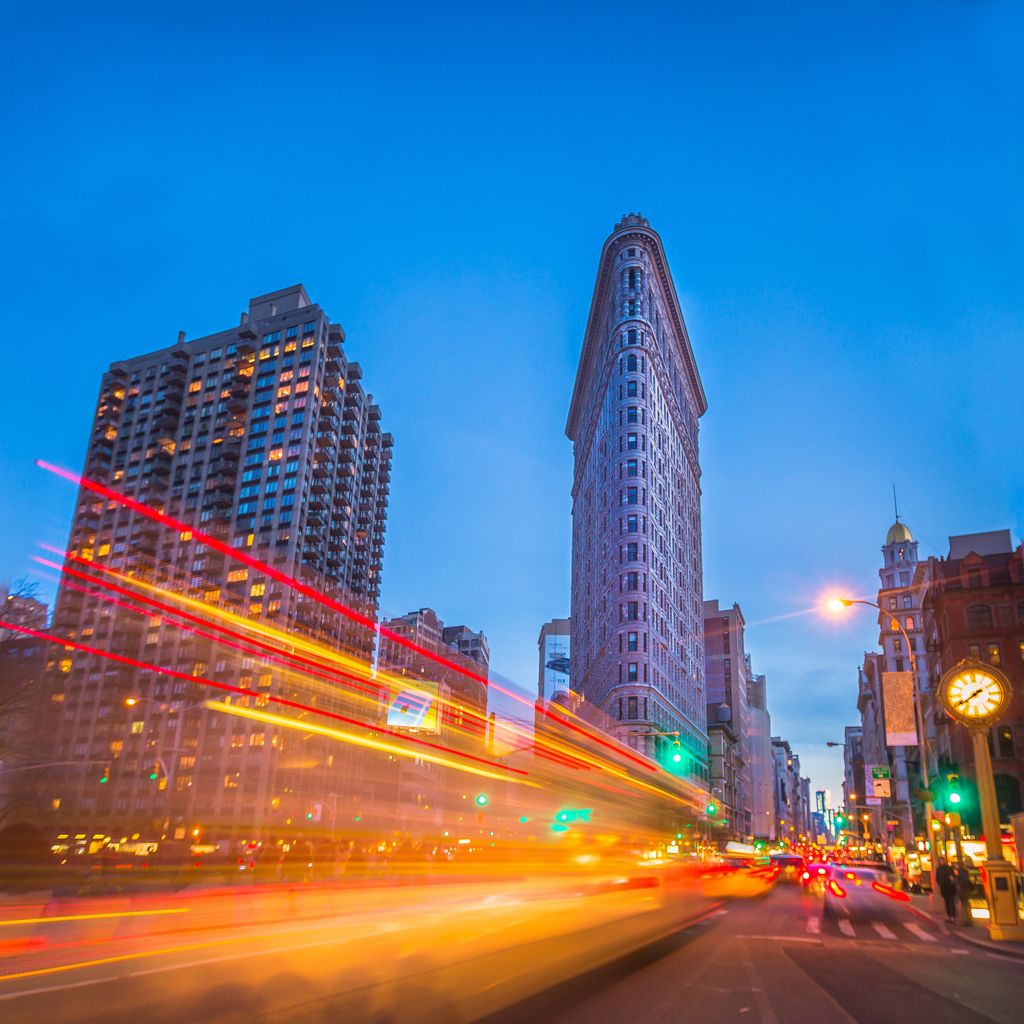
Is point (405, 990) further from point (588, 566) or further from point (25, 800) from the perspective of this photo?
point (588, 566)

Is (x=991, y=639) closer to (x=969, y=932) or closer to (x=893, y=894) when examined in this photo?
(x=893, y=894)

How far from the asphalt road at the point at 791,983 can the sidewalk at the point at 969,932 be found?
0.44 m

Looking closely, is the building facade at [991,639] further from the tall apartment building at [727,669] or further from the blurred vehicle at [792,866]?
the tall apartment building at [727,669]

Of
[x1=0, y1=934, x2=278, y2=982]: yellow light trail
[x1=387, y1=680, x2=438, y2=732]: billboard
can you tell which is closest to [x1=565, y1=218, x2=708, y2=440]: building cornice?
[x1=387, y1=680, x2=438, y2=732]: billboard

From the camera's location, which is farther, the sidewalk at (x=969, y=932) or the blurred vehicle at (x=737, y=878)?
the blurred vehicle at (x=737, y=878)

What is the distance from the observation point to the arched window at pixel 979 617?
6412cm

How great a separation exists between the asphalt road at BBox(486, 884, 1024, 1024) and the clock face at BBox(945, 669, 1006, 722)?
6274mm

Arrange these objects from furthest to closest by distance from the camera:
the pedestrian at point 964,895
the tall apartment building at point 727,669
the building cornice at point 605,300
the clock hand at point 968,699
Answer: the tall apartment building at point 727,669
the building cornice at point 605,300
the pedestrian at point 964,895
the clock hand at point 968,699

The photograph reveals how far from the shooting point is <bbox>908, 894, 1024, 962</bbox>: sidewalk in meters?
19.4

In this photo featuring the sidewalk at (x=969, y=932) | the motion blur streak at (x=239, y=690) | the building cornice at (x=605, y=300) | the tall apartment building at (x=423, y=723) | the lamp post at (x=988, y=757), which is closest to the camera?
the sidewalk at (x=969, y=932)

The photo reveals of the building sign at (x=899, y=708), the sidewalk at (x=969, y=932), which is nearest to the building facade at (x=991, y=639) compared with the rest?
the sidewalk at (x=969, y=932)

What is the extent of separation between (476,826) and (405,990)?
2421cm

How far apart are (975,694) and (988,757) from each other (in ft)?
6.80

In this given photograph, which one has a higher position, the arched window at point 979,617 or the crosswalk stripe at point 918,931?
the arched window at point 979,617
